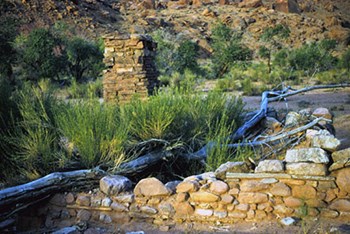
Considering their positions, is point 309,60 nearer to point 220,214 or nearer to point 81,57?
point 81,57

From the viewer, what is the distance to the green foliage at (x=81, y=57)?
21306mm

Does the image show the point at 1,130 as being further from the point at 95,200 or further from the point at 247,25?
the point at 247,25

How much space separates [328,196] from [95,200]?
8.05 ft

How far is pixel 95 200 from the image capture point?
373 centimetres

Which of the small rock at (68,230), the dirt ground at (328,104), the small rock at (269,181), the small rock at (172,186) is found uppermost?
the small rock at (269,181)

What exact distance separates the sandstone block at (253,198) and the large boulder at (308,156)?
483 millimetres

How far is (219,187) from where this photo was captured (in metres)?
3.58

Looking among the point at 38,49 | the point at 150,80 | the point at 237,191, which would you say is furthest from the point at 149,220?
the point at 38,49

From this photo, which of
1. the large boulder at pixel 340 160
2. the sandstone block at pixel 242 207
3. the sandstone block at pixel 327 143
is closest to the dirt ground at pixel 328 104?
the sandstone block at pixel 327 143

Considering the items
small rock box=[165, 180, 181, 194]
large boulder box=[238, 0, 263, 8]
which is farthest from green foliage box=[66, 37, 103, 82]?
large boulder box=[238, 0, 263, 8]

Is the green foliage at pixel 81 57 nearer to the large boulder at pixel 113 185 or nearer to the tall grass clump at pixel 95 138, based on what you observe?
the tall grass clump at pixel 95 138

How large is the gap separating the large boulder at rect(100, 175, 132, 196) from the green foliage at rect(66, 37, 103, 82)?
1810 centimetres

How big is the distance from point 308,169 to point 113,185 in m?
2.09

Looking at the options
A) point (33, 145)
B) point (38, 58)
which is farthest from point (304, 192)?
point (38, 58)
